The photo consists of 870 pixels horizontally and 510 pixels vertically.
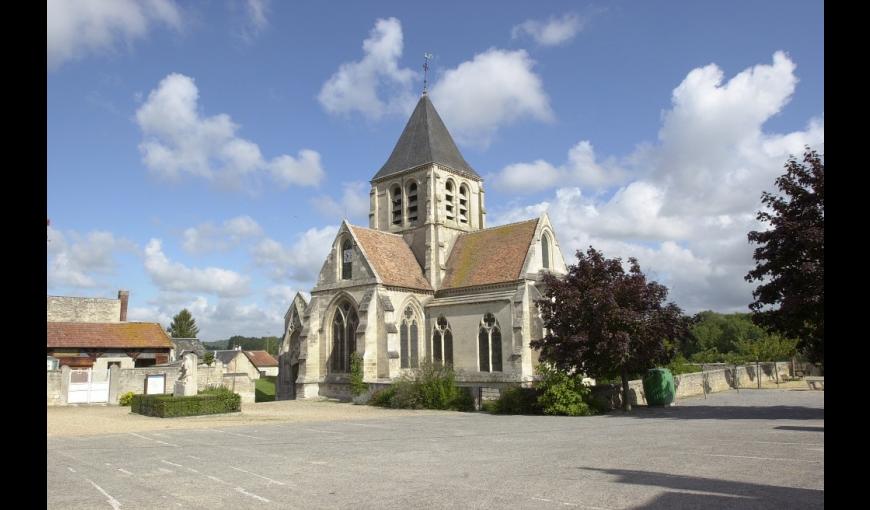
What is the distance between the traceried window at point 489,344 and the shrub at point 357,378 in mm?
6172

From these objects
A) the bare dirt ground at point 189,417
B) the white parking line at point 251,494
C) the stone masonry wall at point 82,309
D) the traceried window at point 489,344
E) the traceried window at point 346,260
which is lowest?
the bare dirt ground at point 189,417

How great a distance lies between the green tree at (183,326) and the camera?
8512 centimetres

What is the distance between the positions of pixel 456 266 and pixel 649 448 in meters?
23.4

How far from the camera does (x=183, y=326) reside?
85812mm

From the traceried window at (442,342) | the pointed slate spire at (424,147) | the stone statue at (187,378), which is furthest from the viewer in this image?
the pointed slate spire at (424,147)

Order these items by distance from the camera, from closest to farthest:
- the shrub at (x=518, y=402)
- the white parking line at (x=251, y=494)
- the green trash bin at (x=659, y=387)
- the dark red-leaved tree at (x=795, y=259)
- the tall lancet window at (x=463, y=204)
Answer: the white parking line at (x=251, y=494)
the dark red-leaved tree at (x=795, y=259)
the shrub at (x=518, y=402)
the green trash bin at (x=659, y=387)
the tall lancet window at (x=463, y=204)

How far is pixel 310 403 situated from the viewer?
32812 millimetres

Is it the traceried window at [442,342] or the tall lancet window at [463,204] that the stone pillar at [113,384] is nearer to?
the traceried window at [442,342]

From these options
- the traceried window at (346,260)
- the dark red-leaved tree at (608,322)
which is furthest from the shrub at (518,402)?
the traceried window at (346,260)

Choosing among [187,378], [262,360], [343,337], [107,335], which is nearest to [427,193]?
[343,337]

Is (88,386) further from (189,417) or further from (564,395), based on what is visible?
(564,395)

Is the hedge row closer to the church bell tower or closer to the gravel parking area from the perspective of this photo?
the gravel parking area
